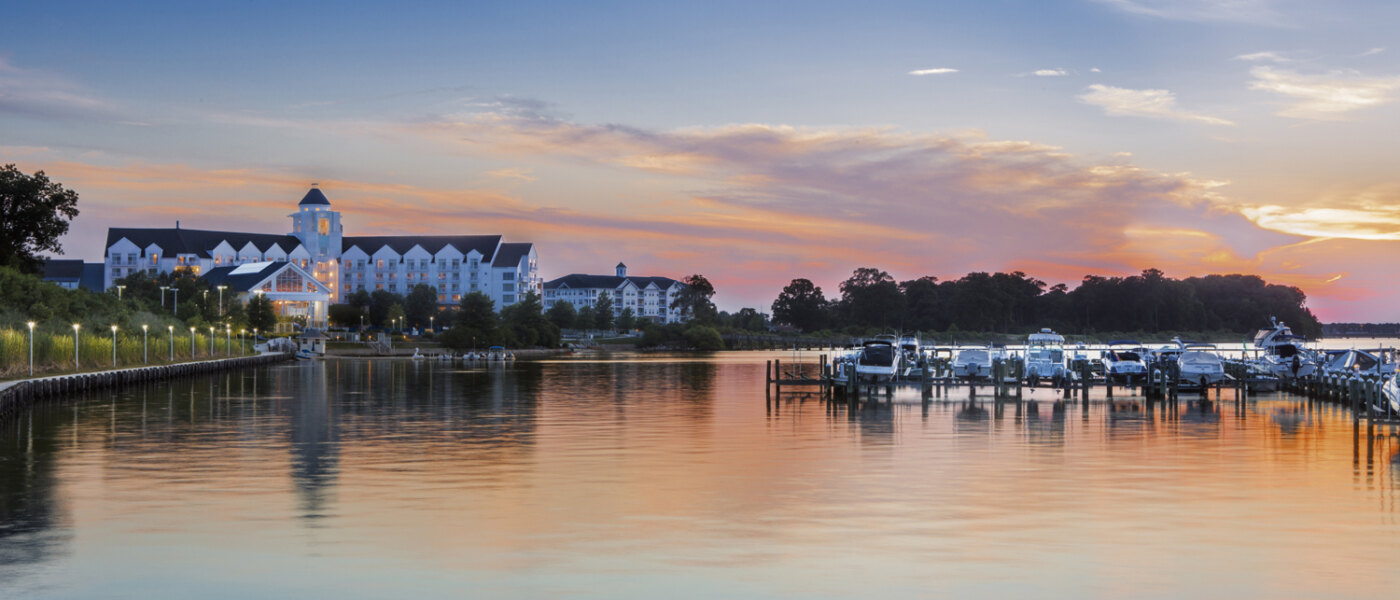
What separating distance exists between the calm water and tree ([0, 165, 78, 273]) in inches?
2190

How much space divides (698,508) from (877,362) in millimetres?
36309

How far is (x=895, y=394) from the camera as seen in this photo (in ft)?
190

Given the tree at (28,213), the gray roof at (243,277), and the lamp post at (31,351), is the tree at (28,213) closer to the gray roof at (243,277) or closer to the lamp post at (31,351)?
the lamp post at (31,351)

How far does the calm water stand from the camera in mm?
15461

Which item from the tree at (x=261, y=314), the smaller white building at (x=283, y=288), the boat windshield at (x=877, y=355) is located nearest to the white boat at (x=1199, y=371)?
the boat windshield at (x=877, y=355)

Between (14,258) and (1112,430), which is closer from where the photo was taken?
(1112,430)

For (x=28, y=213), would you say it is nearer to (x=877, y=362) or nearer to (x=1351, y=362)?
(x=877, y=362)

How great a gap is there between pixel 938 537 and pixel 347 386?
188 ft

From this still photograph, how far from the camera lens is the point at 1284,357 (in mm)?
64750

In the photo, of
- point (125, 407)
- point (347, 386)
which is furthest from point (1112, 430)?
point (347, 386)

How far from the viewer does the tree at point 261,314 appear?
486ft

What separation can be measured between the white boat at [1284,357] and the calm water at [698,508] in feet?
69.5

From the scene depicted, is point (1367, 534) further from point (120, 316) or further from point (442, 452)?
point (120, 316)

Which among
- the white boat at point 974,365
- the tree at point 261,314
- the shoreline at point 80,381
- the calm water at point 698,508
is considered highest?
the tree at point 261,314
